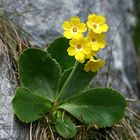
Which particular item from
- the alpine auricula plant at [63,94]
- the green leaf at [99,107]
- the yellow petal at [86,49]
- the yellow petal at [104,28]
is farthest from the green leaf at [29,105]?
the yellow petal at [104,28]

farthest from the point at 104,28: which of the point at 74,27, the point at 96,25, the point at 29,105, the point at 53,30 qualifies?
the point at 53,30

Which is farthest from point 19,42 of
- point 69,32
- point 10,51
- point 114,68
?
point 114,68

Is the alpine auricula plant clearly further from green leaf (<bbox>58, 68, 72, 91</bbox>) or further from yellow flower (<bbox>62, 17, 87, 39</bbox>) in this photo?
yellow flower (<bbox>62, 17, 87, 39</bbox>)

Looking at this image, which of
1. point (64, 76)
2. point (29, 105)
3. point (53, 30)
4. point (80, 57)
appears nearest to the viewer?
point (80, 57)

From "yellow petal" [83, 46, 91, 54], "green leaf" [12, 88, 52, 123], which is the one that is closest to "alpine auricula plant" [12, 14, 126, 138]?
"green leaf" [12, 88, 52, 123]

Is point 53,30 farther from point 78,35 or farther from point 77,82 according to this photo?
point 78,35

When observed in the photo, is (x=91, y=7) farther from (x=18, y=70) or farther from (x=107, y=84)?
(x=18, y=70)
